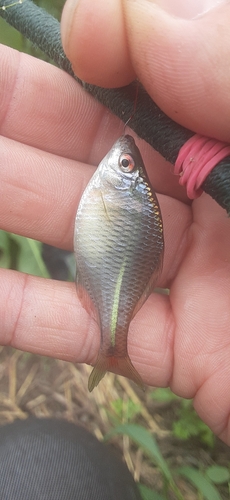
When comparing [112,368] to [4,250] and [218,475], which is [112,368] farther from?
[4,250]

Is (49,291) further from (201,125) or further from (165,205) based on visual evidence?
(201,125)

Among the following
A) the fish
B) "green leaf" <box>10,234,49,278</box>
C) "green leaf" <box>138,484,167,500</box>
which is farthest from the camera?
"green leaf" <box>10,234,49,278</box>

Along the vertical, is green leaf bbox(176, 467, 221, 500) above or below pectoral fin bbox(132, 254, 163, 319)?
below

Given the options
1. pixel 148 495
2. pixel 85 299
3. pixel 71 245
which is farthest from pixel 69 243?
pixel 148 495

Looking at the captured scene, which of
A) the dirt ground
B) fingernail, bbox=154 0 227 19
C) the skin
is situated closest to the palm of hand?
the skin

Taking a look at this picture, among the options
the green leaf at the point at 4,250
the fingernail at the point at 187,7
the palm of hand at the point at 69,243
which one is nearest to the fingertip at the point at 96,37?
the fingernail at the point at 187,7

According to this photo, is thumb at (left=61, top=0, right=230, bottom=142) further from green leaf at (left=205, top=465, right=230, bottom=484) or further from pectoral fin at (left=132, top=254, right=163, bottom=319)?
green leaf at (left=205, top=465, right=230, bottom=484)
